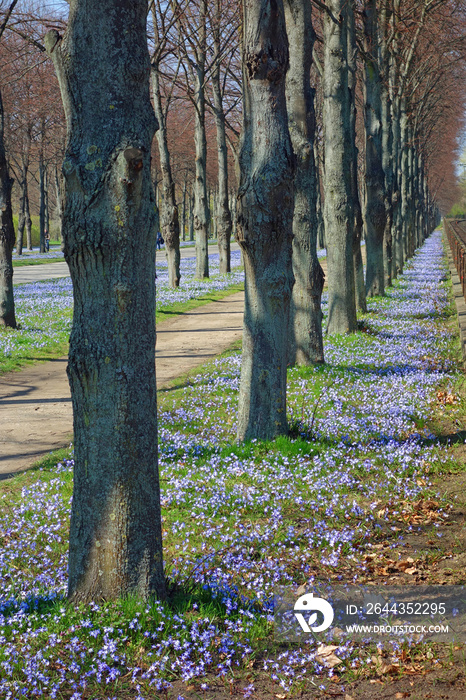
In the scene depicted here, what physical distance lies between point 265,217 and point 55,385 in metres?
5.77

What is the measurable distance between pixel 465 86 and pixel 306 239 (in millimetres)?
31905

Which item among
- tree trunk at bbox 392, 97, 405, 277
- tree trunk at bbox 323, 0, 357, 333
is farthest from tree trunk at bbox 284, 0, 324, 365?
tree trunk at bbox 392, 97, 405, 277

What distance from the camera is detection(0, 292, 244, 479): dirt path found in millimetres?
7652

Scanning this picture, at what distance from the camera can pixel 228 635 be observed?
3.48m

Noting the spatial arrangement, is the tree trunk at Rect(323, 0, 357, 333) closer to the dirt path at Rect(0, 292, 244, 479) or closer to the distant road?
the dirt path at Rect(0, 292, 244, 479)

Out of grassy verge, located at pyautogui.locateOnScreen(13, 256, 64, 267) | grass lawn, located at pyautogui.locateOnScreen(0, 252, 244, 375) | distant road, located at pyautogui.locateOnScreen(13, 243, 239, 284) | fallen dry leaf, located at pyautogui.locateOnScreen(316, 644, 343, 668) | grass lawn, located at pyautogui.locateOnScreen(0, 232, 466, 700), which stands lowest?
fallen dry leaf, located at pyautogui.locateOnScreen(316, 644, 343, 668)

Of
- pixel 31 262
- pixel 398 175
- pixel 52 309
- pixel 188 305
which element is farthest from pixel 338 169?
pixel 31 262

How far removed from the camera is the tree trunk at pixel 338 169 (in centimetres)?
1293

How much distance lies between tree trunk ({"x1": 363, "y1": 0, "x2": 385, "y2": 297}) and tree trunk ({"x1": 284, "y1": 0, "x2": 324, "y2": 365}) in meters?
6.91

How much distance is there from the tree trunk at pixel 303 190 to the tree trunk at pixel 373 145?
6.91 meters

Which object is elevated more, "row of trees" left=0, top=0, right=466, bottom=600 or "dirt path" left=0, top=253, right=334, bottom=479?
"row of trees" left=0, top=0, right=466, bottom=600

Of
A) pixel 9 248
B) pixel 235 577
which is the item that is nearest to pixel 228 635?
pixel 235 577

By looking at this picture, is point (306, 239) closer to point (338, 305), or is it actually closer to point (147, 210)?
point (338, 305)

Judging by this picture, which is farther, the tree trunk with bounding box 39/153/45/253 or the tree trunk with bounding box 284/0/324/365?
the tree trunk with bounding box 39/153/45/253
